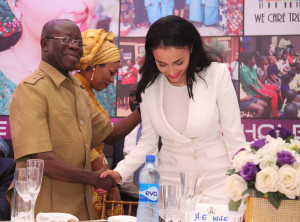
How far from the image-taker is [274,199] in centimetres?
161

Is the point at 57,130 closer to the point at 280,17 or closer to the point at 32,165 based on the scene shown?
the point at 32,165

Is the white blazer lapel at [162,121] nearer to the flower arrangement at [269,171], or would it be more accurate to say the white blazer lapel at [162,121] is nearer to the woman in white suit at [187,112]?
the woman in white suit at [187,112]

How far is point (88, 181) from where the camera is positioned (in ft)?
8.64

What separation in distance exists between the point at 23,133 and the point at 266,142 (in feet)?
4.48

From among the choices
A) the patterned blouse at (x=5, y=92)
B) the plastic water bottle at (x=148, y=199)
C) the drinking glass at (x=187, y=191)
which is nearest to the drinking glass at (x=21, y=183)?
the plastic water bottle at (x=148, y=199)

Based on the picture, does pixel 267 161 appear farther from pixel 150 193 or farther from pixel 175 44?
pixel 175 44

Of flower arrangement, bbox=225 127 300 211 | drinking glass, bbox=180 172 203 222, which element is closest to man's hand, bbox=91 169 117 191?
drinking glass, bbox=180 172 203 222

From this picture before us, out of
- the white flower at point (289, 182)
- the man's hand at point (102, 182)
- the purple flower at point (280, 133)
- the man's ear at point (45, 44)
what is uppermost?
the man's ear at point (45, 44)

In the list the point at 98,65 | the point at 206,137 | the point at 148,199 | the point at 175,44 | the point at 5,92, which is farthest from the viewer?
the point at 5,92

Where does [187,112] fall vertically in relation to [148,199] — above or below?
above

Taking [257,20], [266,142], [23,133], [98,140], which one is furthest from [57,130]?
[257,20]

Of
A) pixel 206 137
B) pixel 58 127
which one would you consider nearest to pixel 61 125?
pixel 58 127

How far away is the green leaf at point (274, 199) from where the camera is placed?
1604 millimetres

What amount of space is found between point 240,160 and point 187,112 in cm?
91
